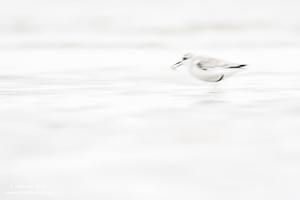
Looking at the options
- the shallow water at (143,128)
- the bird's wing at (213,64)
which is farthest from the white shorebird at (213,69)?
the shallow water at (143,128)

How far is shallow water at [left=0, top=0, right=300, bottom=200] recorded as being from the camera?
173 inches

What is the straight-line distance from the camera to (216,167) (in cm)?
475

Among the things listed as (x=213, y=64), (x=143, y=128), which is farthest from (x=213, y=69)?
(x=143, y=128)

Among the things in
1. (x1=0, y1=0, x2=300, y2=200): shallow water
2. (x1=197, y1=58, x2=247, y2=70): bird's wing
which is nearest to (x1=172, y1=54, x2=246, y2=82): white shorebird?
(x1=197, y1=58, x2=247, y2=70): bird's wing

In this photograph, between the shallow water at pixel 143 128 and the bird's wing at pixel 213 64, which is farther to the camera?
the bird's wing at pixel 213 64

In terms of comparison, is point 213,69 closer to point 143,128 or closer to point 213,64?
point 213,64

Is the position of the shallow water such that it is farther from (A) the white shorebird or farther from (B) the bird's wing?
(B) the bird's wing

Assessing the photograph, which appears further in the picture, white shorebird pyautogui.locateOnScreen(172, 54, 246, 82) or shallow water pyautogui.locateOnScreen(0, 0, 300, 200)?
white shorebird pyautogui.locateOnScreen(172, 54, 246, 82)

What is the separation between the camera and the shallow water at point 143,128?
4.39 metres

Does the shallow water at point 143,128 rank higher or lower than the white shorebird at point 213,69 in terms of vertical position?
lower

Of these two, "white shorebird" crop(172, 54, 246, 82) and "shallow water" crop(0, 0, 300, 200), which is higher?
"white shorebird" crop(172, 54, 246, 82)

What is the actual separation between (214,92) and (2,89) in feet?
9.02

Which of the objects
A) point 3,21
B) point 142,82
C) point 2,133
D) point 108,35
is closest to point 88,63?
point 142,82

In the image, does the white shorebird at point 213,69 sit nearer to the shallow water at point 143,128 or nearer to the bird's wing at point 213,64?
the bird's wing at point 213,64
